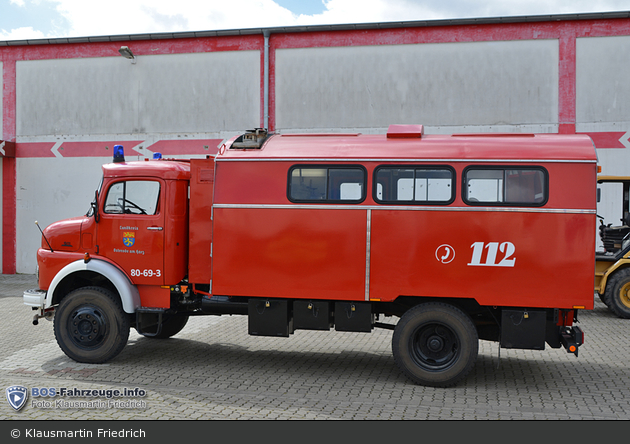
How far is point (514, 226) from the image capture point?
6.66 metres

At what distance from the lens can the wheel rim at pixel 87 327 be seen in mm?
7633

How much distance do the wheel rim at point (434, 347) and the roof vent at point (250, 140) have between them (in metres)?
3.17

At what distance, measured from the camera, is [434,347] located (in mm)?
6887

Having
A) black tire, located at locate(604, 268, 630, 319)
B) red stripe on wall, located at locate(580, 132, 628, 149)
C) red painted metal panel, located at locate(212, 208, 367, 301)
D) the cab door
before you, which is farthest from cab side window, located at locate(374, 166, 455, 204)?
red stripe on wall, located at locate(580, 132, 628, 149)

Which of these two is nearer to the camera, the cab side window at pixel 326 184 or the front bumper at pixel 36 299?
the cab side window at pixel 326 184

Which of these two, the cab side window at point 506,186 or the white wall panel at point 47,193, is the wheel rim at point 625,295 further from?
the white wall panel at point 47,193

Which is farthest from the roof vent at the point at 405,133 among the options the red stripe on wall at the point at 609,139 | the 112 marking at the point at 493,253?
the red stripe on wall at the point at 609,139

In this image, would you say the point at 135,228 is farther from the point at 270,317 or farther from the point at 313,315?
the point at 313,315

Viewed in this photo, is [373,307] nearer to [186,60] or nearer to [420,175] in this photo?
[420,175]

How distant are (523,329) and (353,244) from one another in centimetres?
228

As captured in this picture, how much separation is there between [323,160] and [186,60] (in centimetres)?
1157

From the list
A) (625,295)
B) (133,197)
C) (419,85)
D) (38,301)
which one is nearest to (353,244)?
(133,197)

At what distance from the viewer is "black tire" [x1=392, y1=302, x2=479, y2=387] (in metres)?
6.73

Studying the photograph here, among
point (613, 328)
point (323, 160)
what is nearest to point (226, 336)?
point (323, 160)
